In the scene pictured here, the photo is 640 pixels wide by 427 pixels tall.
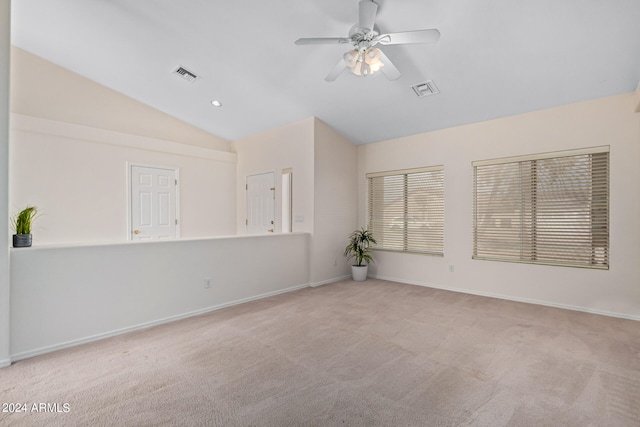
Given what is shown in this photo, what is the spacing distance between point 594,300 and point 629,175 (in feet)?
4.91

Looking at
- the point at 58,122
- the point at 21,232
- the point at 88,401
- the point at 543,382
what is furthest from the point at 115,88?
the point at 543,382

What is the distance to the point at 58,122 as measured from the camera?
15.0 ft

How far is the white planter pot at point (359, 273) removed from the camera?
5.47m

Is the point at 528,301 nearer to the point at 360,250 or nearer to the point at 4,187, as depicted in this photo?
the point at 360,250

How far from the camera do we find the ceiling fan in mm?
2562

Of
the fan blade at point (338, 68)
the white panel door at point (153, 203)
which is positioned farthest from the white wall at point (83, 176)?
the fan blade at point (338, 68)

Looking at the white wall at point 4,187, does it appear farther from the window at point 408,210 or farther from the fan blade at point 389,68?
the window at point 408,210

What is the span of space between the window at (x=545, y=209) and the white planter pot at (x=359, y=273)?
181 centimetres

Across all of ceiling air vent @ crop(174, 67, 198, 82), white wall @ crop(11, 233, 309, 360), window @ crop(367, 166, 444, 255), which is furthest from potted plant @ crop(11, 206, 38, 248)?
window @ crop(367, 166, 444, 255)

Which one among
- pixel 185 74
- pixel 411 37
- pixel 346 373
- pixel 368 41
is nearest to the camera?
pixel 346 373

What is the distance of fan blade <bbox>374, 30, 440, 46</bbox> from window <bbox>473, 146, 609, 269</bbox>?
2536 mm

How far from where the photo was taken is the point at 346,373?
7.72 ft

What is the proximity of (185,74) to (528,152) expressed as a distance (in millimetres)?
4777

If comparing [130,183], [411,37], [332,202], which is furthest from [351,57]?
[130,183]
